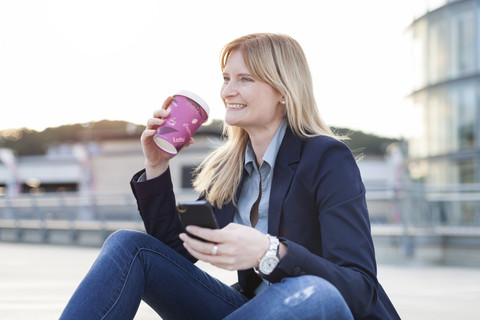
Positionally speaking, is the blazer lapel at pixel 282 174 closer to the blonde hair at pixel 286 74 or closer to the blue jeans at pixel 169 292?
the blonde hair at pixel 286 74

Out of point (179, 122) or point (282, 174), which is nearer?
point (282, 174)

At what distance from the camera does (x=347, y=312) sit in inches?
60.5

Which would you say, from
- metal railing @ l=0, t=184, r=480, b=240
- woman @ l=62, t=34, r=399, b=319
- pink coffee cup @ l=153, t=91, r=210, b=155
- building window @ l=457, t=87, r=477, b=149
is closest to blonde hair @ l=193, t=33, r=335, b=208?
woman @ l=62, t=34, r=399, b=319

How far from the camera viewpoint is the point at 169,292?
196cm

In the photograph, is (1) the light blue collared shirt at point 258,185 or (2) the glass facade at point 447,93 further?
(2) the glass facade at point 447,93

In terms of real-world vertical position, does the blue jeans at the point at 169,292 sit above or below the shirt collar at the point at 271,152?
below

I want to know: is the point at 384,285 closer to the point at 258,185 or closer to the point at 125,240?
the point at 258,185

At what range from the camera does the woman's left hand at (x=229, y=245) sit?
1459mm

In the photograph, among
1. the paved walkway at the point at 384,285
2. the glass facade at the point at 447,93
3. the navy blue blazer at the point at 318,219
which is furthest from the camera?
the glass facade at the point at 447,93

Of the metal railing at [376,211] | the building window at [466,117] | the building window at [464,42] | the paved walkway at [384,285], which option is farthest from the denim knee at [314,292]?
the building window at [464,42]

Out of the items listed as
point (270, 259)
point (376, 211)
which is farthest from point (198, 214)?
point (376, 211)

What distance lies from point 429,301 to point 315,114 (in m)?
3.30

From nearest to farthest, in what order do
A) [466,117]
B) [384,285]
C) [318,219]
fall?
[318,219], [384,285], [466,117]

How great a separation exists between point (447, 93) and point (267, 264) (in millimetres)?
18790
